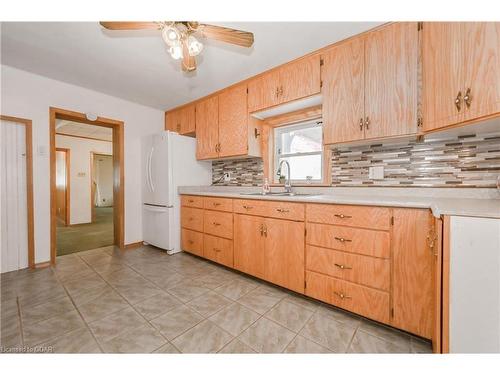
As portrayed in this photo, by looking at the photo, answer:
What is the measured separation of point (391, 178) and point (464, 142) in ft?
1.72

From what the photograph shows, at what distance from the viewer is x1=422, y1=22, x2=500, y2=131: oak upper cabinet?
41.6 inches

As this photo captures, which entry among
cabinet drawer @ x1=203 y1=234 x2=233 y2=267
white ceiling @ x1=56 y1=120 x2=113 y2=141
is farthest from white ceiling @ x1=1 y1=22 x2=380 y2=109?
white ceiling @ x1=56 y1=120 x2=113 y2=141

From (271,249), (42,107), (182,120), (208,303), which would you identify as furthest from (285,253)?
(42,107)

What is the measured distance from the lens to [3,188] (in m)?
2.38

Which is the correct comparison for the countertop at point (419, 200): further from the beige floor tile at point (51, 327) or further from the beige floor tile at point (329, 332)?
the beige floor tile at point (51, 327)

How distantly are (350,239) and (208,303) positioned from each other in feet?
4.21

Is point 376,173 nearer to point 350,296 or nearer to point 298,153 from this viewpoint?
point 298,153

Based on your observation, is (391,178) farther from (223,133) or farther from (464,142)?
(223,133)

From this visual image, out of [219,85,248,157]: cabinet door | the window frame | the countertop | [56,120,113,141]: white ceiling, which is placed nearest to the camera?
the countertop

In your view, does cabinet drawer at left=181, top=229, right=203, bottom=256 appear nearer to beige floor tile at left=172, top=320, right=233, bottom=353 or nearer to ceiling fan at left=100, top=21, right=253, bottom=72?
beige floor tile at left=172, top=320, right=233, bottom=353

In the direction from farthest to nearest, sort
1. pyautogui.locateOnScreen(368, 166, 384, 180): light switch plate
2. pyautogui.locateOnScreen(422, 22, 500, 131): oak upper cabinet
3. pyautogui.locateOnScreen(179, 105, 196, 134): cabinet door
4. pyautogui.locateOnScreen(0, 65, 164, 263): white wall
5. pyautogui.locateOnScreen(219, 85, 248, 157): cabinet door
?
pyautogui.locateOnScreen(179, 105, 196, 134): cabinet door → pyautogui.locateOnScreen(219, 85, 248, 157): cabinet door → pyautogui.locateOnScreen(0, 65, 164, 263): white wall → pyautogui.locateOnScreen(368, 166, 384, 180): light switch plate → pyautogui.locateOnScreen(422, 22, 500, 131): oak upper cabinet

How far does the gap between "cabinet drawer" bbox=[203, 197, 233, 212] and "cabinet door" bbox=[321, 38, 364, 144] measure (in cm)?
123
